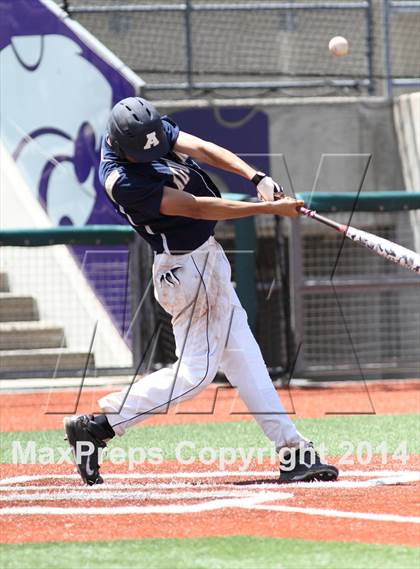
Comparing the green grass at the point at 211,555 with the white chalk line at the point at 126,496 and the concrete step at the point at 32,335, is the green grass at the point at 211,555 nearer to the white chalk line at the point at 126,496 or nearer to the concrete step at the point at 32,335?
the white chalk line at the point at 126,496

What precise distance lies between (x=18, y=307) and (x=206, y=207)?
7.78 meters

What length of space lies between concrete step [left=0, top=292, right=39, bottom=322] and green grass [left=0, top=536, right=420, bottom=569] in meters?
8.98

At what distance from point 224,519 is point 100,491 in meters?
1.10

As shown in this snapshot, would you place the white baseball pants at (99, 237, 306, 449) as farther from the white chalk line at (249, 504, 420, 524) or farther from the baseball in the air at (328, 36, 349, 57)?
the baseball in the air at (328, 36, 349, 57)

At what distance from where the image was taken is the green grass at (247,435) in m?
7.98

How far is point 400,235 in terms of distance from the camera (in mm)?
13203

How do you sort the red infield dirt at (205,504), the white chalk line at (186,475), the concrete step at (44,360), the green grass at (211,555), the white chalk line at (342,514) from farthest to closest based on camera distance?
the concrete step at (44,360) → the white chalk line at (186,475) → the white chalk line at (342,514) → the red infield dirt at (205,504) → the green grass at (211,555)

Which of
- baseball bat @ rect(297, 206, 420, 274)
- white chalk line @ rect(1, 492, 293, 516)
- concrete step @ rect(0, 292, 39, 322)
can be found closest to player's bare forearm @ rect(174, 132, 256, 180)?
baseball bat @ rect(297, 206, 420, 274)

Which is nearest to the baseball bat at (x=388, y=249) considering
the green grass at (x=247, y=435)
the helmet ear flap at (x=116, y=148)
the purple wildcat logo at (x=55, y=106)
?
the helmet ear flap at (x=116, y=148)

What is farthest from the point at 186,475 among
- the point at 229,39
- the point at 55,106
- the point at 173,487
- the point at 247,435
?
the point at 229,39

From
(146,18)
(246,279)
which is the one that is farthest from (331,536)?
(146,18)

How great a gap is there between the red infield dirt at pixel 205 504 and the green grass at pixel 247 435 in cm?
89

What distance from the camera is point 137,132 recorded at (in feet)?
20.0

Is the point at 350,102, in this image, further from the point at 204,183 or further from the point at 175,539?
the point at 175,539
